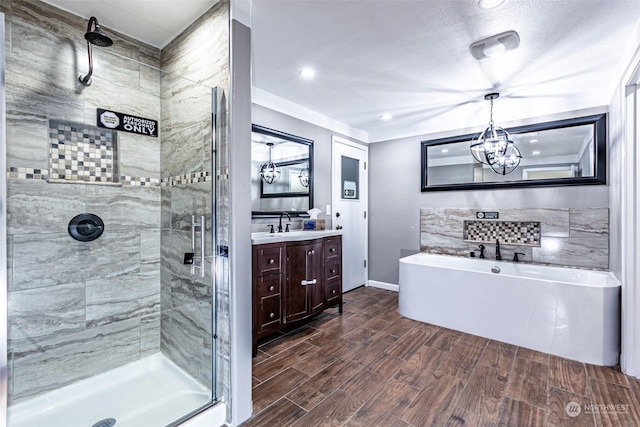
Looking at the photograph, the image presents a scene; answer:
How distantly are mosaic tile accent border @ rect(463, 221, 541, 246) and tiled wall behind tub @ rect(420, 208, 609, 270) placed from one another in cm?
3

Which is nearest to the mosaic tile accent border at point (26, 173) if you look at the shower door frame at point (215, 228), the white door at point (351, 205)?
the shower door frame at point (215, 228)

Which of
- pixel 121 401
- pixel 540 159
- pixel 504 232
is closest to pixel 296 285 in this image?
pixel 121 401

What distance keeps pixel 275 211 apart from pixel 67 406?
7.04 ft

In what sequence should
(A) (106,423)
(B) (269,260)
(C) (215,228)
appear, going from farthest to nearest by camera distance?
1. (B) (269,260)
2. (C) (215,228)
3. (A) (106,423)

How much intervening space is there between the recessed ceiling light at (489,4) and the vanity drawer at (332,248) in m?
2.30

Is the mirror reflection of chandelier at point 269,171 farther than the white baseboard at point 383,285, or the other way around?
the white baseboard at point 383,285

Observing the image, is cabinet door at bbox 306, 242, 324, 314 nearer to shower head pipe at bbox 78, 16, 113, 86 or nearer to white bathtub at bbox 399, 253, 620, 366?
white bathtub at bbox 399, 253, 620, 366

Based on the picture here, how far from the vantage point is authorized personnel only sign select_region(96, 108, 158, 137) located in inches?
80.1

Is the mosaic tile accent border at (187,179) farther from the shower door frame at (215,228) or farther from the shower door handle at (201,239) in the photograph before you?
the shower door handle at (201,239)

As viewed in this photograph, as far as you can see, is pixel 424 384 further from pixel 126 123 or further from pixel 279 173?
pixel 126 123

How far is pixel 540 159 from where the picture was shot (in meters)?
3.34

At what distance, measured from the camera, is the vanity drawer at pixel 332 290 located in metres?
3.22

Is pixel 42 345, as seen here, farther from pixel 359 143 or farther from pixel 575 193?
pixel 575 193

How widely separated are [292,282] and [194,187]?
4.26ft
